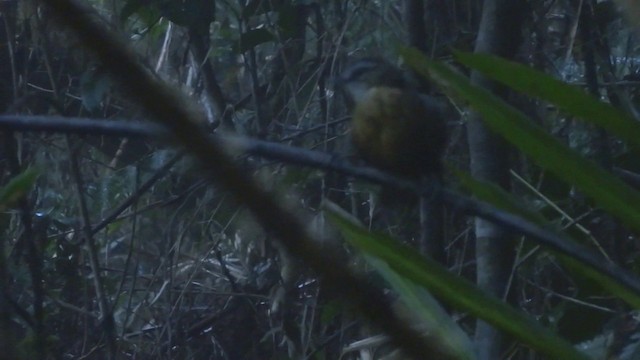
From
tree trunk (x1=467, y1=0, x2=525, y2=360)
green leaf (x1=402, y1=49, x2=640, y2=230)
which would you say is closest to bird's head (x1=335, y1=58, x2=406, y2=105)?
tree trunk (x1=467, y1=0, x2=525, y2=360)

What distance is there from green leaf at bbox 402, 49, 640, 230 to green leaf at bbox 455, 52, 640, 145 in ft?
0.07

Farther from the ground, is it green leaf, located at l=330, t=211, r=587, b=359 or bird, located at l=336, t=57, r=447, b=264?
green leaf, located at l=330, t=211, r=587, b=359

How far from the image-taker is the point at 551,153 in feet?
2.41

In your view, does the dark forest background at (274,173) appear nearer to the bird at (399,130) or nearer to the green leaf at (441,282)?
the bird at (399,130)

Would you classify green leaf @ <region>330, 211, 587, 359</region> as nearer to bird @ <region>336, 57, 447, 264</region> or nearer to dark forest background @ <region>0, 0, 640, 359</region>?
dark forest background @ <region>0, 0, 640, 359</region>

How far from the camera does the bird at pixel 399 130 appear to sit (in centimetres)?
184

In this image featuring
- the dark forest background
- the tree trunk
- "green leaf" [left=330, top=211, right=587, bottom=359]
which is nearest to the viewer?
"green leaf" [left=330, top=211, right=587, bottom=359]

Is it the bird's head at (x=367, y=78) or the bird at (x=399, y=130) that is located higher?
the bird's head at (x=367, y=78)

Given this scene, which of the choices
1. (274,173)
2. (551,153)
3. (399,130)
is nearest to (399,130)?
(399,130)

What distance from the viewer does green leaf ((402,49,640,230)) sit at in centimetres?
71

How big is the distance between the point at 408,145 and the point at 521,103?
62 cm

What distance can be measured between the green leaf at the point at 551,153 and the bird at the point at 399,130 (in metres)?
1.00

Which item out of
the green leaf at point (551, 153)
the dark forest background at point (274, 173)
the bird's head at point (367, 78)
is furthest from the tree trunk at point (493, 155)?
the green leaf at point (551, 153)

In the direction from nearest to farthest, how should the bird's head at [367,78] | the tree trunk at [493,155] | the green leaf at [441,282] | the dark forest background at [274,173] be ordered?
the green leaf at [441,282] → the tree trunk at [493,155] → the dark forest background at [274,173] → the bird's head at [367,78]
